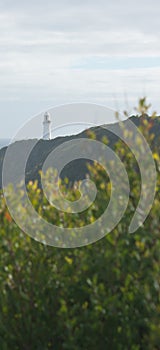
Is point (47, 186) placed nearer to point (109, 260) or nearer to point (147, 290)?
point (109, 260)

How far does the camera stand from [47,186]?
6.80 metres

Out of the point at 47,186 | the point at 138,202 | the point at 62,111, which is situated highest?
the point at 62,111

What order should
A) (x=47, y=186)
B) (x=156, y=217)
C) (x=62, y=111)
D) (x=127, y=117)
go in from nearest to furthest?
(x=156, y=217) → (x=127, y=117) → (x=47, y=186) → (x=62, y=111)

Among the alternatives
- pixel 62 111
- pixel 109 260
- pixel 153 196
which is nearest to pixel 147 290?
pixel 109 260

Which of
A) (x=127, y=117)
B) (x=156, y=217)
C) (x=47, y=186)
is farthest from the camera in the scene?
(x=47, y=186)

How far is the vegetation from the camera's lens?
580 cm

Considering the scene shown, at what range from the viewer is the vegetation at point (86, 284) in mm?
5797

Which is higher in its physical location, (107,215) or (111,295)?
(107,215)

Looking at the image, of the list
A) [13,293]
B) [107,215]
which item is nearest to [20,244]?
[13,293]

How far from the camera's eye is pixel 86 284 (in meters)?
6.21

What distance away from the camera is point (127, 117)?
6.25 m

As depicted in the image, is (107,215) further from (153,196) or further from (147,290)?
(147,290)

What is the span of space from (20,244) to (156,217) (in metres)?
1.45

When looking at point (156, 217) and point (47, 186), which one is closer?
point (156, 217)
